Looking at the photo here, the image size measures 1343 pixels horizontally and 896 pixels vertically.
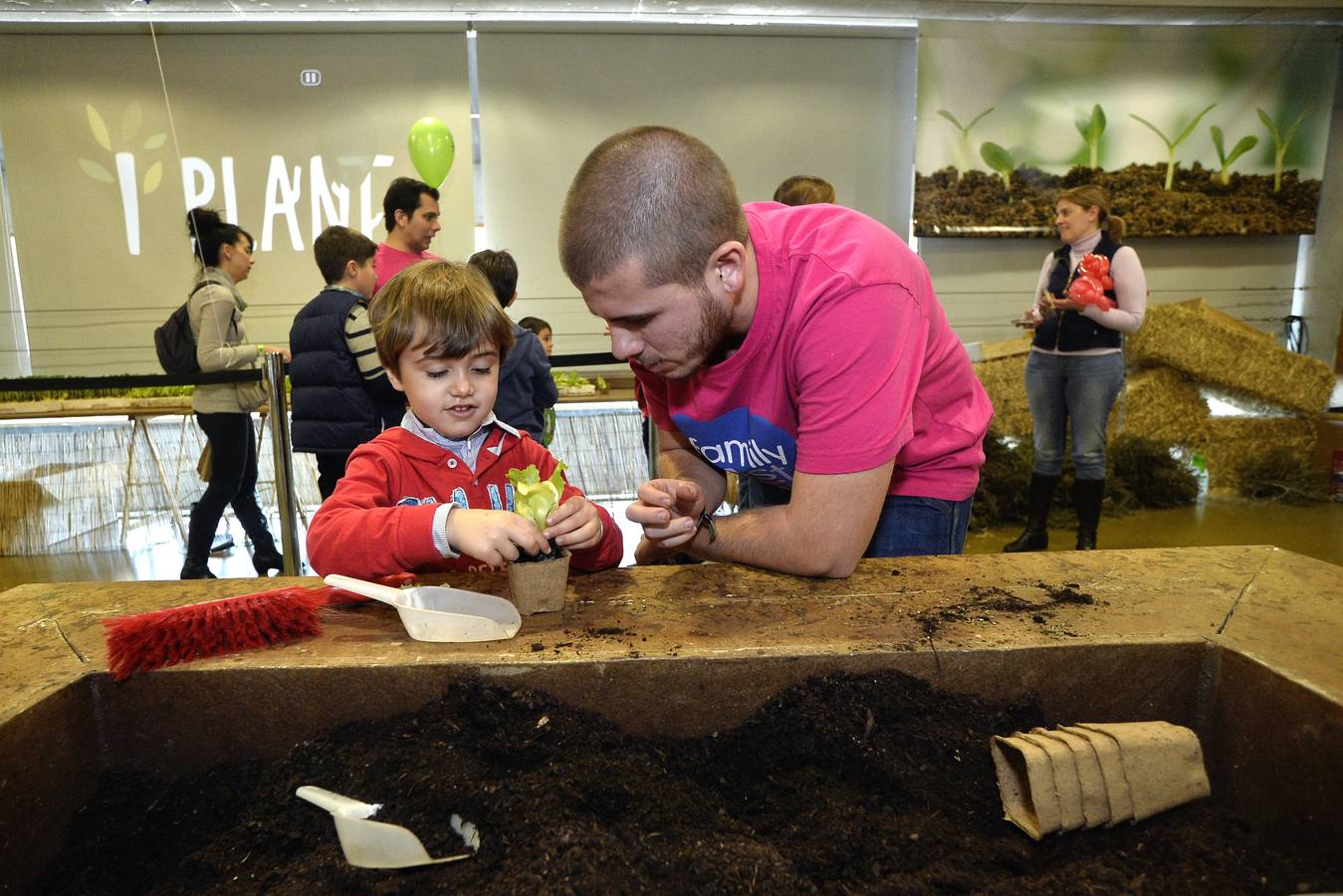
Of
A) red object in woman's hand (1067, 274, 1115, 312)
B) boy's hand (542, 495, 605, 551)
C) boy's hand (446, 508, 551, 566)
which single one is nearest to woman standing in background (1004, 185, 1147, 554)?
red object in woman's hand (1067, 274, 1115, 312)

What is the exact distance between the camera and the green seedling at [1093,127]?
6.92 meters

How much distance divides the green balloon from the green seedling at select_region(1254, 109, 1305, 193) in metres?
6.68

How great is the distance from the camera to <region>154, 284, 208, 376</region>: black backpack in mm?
3748

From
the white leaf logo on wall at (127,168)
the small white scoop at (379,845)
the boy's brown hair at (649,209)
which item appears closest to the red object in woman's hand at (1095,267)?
the boy's brown hair at (649,209)

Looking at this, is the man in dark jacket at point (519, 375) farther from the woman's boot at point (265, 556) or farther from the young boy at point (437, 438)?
the woman's boot at point (265, 556)

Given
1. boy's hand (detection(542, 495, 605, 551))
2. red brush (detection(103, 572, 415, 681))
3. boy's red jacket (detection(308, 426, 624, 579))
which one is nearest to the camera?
red brush (detection(103, 572, 415, 681))

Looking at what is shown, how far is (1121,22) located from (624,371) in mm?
5015

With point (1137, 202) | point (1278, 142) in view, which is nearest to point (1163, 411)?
point (1137, 202)

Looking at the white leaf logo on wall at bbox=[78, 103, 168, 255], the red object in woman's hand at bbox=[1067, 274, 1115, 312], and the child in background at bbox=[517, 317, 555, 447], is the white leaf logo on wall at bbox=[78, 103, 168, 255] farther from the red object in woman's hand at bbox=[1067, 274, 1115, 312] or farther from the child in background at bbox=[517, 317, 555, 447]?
the red object in woman's hand at bbox=[1067, 274, 1115, 312]

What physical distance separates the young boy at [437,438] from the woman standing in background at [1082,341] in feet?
10.6

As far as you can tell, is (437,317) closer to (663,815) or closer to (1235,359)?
(663,815)

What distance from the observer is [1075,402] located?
4.30 m

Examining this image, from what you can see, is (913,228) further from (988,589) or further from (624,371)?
(988,589)

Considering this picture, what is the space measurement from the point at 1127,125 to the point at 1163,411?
2.45 metres
